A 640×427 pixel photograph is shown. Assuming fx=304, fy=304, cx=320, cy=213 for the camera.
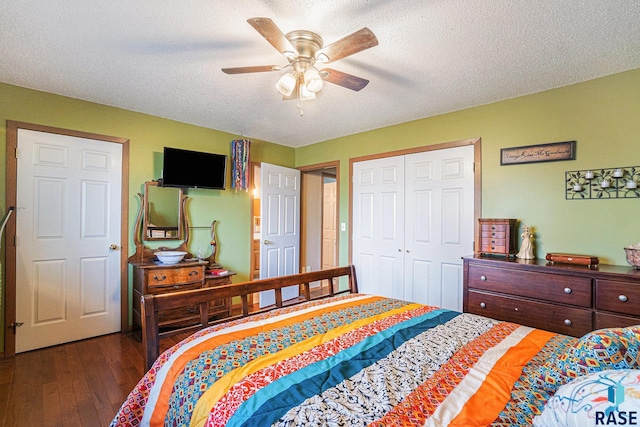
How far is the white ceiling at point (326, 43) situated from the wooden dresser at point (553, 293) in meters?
1.48

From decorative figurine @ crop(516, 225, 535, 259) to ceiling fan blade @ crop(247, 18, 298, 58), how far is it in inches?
93.9

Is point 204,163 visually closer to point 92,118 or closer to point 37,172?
point 92,118

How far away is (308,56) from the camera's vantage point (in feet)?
6.19

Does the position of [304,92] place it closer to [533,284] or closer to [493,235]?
[493,235]

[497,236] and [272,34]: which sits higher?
[272,34]

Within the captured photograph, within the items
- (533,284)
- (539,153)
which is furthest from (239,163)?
(533,284)

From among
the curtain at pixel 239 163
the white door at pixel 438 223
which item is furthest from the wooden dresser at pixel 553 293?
the curtain at pixel 239 163

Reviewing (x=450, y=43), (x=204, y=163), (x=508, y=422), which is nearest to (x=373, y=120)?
(x=450, y=43)

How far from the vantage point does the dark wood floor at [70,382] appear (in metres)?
1.89

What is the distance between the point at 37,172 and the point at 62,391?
191 centimetres

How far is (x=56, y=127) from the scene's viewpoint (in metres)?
2.85

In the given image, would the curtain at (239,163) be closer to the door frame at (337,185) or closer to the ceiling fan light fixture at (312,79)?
the door frame at (337,185)

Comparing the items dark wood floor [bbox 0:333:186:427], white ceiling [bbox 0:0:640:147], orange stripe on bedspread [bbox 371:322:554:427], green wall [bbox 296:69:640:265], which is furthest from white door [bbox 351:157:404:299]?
dark wood floor [bbox 0:333:186:427]

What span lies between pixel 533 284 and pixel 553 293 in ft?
0.42
